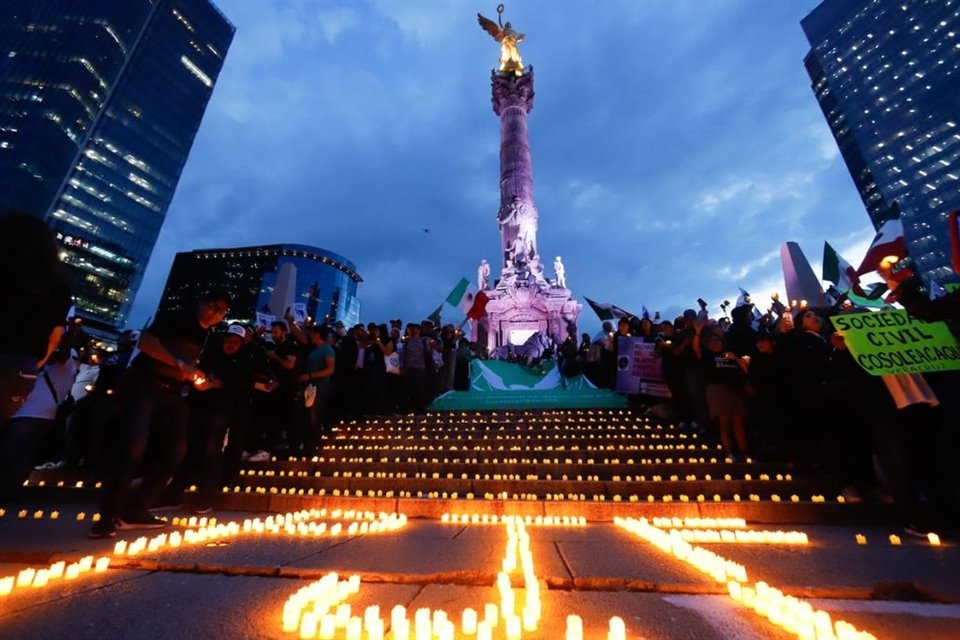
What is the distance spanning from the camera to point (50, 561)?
8.34 feet

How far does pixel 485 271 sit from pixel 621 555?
27429 millimetres

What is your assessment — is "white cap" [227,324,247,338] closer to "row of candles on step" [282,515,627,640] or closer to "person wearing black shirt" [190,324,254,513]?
"person wearing black shirt" [190,324,254,513]

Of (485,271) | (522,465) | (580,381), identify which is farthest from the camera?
(485,271)

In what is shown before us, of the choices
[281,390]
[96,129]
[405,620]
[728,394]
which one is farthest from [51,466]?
[96,129]

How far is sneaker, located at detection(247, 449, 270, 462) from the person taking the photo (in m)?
5.92

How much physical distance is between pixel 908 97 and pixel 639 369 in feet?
244

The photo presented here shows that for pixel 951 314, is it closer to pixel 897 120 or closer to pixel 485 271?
pixel 485 271

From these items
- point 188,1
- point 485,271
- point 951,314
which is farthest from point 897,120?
point 188,1

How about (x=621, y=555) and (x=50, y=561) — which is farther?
(x=621, y=555)

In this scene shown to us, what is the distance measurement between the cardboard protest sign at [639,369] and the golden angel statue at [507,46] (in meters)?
36.0

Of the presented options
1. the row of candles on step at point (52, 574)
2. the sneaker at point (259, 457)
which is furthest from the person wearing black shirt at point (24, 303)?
the sneaker at point (259, 457)

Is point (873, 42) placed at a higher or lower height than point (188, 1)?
lower

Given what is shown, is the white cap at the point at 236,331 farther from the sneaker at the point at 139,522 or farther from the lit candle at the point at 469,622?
the lit candle at the point at 469,622

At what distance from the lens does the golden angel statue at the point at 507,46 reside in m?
37.6
